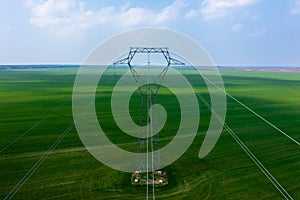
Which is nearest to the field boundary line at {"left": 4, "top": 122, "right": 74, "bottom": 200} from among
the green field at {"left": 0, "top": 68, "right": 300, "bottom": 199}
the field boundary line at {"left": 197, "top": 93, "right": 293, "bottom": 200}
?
the green field at {"left": 0, "top": 68, "right": 300, "bottom": 199}

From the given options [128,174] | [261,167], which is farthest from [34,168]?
[261,167]

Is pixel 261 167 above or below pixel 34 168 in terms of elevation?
below

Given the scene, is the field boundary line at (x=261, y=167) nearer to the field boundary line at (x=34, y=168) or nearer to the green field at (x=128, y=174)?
the green field at (x=128, y=174)

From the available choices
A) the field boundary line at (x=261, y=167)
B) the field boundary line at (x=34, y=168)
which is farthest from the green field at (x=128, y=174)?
the field boundary line at (x=261, y=167)

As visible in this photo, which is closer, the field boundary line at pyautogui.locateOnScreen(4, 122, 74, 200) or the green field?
the field boundary line at pyautogui.locateOnScreen(4, 122, 74, 200)

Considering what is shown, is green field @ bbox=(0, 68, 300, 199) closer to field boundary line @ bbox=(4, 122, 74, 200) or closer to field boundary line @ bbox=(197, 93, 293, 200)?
field boundary line @ bbox=(4, 122, 74, 200)

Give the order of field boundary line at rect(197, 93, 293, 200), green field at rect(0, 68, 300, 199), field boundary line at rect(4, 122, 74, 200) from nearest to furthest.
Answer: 1. field boundary line at rect(4, 122, 74, 200)
2. green field at rect(0, 68, 300, 199)
3. field boundary line at rect(197, 93, 293, 200)

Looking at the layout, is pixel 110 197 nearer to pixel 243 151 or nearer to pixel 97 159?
pixel 97 159

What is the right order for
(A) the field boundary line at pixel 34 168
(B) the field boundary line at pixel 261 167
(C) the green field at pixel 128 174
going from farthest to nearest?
(B) the field boundary line at pixel 261 167
(C) the green field at pixel 128 174
(A) the field boundary line at pixel 34 168

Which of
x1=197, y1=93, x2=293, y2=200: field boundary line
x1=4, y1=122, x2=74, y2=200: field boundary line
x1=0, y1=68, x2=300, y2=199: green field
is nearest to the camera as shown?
x1=4, y1=122, x2=74, y2=200: field boundary line

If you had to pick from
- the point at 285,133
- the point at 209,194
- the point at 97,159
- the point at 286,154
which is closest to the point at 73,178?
the point at 97,159

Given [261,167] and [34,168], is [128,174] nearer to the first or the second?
[34,168]
